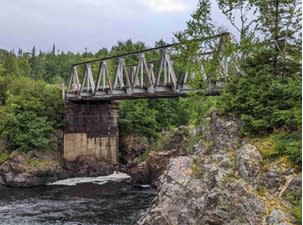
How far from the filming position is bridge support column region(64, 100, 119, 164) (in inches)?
2210

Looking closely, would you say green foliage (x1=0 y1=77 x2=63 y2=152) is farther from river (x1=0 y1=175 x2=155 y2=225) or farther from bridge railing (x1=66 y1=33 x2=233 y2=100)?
river (x1=0 y1=175 x2=155 y2=225)

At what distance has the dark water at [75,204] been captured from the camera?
109 ft

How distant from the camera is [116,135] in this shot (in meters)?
57.3

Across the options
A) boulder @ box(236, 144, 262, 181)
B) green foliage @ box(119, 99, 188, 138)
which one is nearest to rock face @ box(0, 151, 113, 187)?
green foliage @ box(119, 99, 188, 138)

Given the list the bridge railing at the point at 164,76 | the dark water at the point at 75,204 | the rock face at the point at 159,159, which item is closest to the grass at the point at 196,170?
the bridge railing at the point at 164,76

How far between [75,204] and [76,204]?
8 centimetres

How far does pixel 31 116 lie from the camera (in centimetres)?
5384

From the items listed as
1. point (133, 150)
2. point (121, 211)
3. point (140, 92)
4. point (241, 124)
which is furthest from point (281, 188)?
point (133, 150)

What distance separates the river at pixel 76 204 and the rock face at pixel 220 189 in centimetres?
A: 1402

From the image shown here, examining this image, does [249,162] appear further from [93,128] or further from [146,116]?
[146,116]

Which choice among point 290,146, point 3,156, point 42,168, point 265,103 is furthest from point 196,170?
point 3,156

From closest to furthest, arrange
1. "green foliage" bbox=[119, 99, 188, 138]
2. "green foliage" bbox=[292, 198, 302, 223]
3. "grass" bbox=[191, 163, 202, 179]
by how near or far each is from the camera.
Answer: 1. "green foliage" bbox=[292, 198, 302, 223]
2. "grass" bbox=[191, 163, 202, 179]
3. "green foliage" bbox=[119, 99, 188, 138]

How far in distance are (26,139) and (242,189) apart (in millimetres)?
39791

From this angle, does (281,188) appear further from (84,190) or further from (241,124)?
(84,190)
